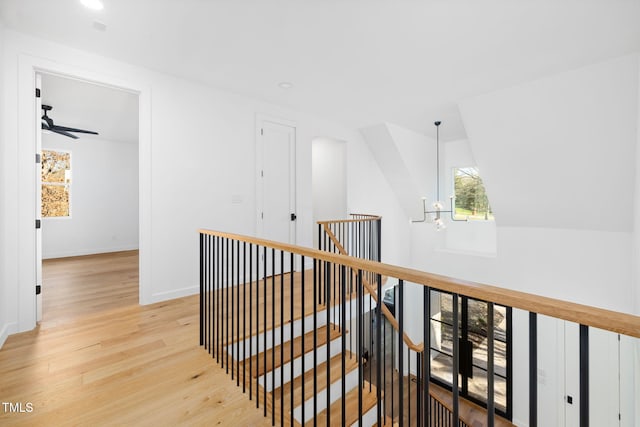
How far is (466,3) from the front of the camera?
220cm

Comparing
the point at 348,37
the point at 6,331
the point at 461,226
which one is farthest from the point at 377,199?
the point at 6,331

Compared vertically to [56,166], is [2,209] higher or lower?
lower

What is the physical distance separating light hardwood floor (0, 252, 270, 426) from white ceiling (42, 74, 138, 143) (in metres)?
2.53

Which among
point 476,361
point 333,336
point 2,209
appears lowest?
point 476,361

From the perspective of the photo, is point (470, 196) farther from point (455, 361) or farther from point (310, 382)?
point (455, 361)

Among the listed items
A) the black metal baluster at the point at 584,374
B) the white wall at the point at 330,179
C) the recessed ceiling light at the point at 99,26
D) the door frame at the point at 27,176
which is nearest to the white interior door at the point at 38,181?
the door frame at the point at 27,176

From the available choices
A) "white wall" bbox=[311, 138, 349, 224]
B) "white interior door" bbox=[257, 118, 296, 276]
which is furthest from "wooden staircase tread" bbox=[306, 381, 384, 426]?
"white wall" bbox=[311, 138, 349, 224]

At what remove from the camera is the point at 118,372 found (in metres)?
2.04

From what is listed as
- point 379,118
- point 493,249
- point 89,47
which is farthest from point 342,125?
point 493,249

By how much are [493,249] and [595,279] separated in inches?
74.7

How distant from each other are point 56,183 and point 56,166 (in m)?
0.36

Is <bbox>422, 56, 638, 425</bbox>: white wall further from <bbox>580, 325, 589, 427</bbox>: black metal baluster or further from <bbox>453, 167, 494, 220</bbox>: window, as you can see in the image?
<bbox>580, 325, 589, 427</bbox>: black metal baluster

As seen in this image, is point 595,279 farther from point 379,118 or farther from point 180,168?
point 180,168

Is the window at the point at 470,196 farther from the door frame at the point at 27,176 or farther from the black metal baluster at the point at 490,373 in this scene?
the door frame at the point at 27,176
